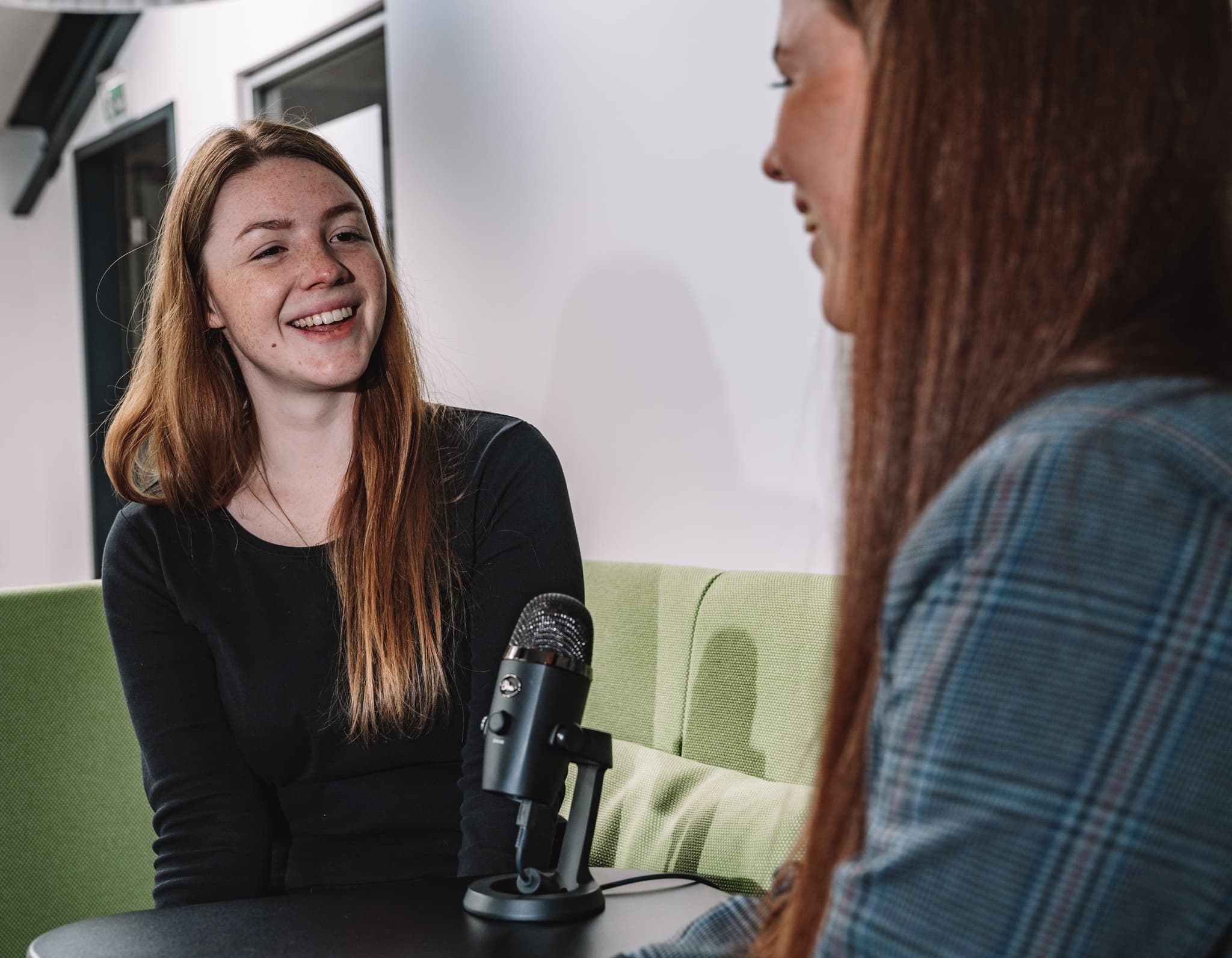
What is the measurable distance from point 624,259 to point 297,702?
50.3 inches

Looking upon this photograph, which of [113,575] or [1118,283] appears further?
[113,575]

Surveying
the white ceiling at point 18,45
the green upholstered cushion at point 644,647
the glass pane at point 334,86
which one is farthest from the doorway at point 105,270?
the green upholstered cushion at point 644,647

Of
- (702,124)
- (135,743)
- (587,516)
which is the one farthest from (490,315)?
(135,743)

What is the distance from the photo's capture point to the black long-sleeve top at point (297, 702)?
1.52 metres

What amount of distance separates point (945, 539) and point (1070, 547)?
0.16 feet

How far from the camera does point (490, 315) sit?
2.97 metres

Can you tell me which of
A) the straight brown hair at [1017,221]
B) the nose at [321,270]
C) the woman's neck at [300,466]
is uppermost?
the nose at [321,270]

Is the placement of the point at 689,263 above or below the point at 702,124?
below

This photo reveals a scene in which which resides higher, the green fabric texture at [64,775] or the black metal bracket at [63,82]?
the black metal bracket at [63,82]

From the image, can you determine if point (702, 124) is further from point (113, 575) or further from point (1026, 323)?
point (1026, 323)

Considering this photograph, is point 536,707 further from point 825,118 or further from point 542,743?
point 825,118

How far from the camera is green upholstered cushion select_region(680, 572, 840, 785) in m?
1.76

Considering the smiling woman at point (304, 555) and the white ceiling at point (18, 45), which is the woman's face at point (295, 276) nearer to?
the smiling woman at point (304, 555)

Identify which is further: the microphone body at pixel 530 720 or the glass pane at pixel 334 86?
the glass pane at pixel 334 86
